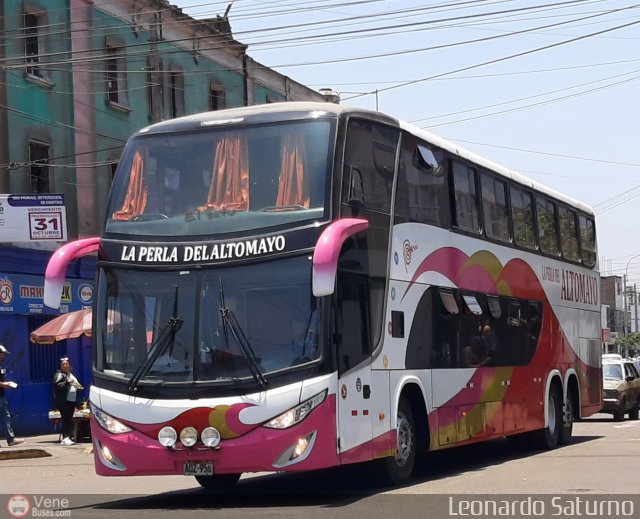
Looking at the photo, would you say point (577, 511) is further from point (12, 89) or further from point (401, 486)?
point (12, 89)

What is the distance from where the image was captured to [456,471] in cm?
1720

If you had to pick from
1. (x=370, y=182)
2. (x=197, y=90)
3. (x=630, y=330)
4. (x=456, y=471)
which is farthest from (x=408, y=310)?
(x=630, y=330)

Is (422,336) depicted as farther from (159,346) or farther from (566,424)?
(566,424)

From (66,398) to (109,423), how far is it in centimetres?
1274

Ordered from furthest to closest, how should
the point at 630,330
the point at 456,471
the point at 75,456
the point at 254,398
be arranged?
1. the point at 630,330
2. the point at 75,456
3. the point at 456,471
4. the point at 254,398

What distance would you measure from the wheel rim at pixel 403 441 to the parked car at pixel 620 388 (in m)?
17.9

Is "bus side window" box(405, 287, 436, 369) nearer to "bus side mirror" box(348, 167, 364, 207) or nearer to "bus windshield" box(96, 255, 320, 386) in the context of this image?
"bus side mirror" box(348, 167, 364, 207)

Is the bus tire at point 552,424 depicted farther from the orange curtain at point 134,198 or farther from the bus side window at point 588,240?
the orange curtain at point 134,198

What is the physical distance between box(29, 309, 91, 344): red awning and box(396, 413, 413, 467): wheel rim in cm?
1162

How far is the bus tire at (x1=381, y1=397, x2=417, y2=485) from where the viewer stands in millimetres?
14672

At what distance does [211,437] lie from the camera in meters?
12.9

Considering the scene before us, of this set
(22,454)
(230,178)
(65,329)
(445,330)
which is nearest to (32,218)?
(65,329)

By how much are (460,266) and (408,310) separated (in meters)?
2.22

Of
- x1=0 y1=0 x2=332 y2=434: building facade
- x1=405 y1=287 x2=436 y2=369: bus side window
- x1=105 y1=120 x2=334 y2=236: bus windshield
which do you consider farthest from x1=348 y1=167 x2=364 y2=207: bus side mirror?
x1=0 y1=0 x2=332 y2=434: building facade
